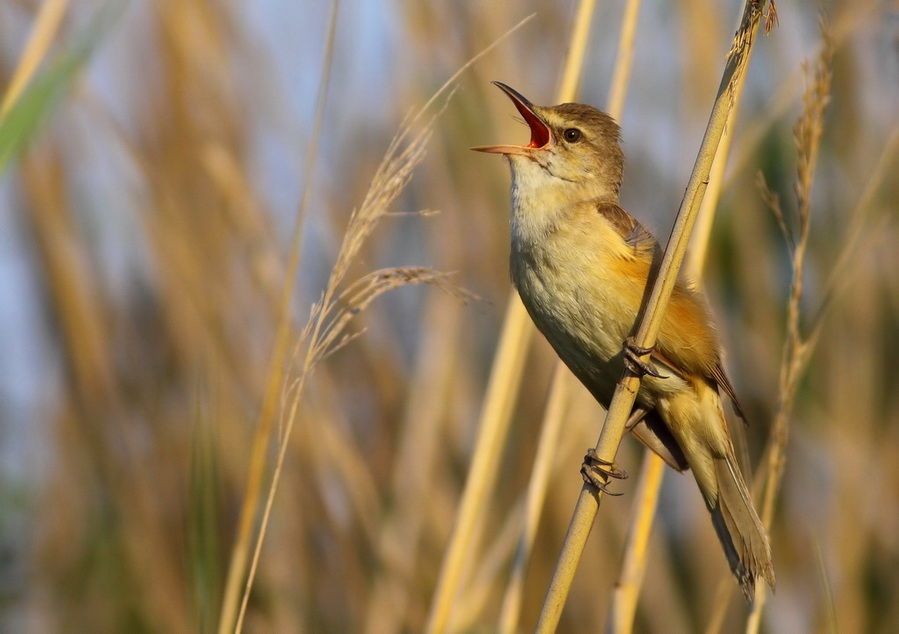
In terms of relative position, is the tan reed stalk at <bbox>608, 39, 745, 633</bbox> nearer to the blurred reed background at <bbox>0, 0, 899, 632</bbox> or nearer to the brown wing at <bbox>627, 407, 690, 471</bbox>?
the brown wing at <bbox>627, 407, 690, 471</bbox>

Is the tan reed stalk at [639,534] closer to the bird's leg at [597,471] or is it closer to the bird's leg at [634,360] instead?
the bird's leg at [597,471]

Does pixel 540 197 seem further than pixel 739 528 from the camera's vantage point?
Yes

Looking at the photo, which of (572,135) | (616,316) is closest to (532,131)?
(572,135)

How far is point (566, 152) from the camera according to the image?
2400mm

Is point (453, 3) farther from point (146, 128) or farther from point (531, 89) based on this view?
point (146, 128)

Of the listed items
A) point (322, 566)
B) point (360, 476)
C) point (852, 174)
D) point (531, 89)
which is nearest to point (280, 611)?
point (322, 566)

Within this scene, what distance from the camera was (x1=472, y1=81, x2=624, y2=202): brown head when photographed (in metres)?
2.37

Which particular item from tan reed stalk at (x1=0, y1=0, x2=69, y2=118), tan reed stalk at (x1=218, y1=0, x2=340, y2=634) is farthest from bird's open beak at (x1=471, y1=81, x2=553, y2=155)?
tan reed stalk at (x1=0, y1=0, x2=69, y2=118)

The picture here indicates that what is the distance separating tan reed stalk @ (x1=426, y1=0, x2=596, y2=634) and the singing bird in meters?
0.12

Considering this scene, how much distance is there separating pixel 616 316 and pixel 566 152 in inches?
19.8

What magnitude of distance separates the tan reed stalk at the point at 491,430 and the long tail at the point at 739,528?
1.66 ft

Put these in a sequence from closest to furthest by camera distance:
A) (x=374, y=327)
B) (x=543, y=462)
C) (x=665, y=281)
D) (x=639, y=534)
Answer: (x=665, y=281) < (x=639, y=534) < (x=543, y=462) < (x=374, y=327)

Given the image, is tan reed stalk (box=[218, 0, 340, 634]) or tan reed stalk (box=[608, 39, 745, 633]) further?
tan reed stalk (box=[608, 39, 745, 633])

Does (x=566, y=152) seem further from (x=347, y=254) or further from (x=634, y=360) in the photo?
(x=347, y=254)
